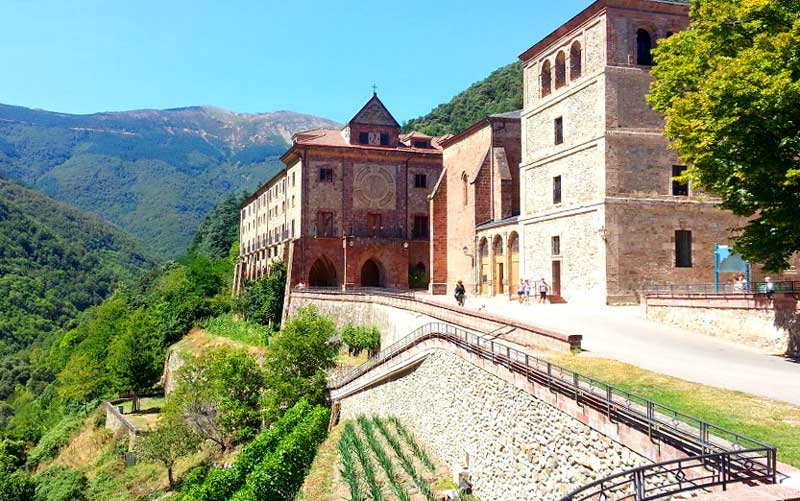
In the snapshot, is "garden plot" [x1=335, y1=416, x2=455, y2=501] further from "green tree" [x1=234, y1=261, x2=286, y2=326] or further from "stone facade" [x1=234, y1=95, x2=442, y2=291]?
"stone facade" [x1=234, y1=95, x2=442, y2=291]

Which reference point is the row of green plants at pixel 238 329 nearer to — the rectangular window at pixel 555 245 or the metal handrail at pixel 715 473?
the rectangular window at pixel 555 245

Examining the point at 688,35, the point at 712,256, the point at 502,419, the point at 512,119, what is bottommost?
the point at 502,419

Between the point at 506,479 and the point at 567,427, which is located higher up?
the point at 567,427

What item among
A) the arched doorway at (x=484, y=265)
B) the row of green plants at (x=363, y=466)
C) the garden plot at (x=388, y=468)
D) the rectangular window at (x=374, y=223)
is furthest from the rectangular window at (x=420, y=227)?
the garden plot at (x=388, y=468)

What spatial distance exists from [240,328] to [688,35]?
43333 millimetres

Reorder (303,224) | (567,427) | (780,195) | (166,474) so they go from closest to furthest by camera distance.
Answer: (567,427) < (780,195) < (166,474) < (303,224)

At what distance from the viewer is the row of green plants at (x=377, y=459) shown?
16.6 m

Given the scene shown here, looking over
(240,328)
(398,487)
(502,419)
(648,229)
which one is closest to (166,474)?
(240,328)

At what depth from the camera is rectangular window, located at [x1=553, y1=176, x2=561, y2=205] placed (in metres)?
32.7

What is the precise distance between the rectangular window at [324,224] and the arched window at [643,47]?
29424 mm

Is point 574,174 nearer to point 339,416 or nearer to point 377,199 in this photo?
point 339,416

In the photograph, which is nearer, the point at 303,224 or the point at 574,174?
the point at 574,174

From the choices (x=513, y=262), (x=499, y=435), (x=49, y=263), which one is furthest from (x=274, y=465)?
(x=49, y=263)

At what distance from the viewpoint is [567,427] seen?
1185 centimetres
